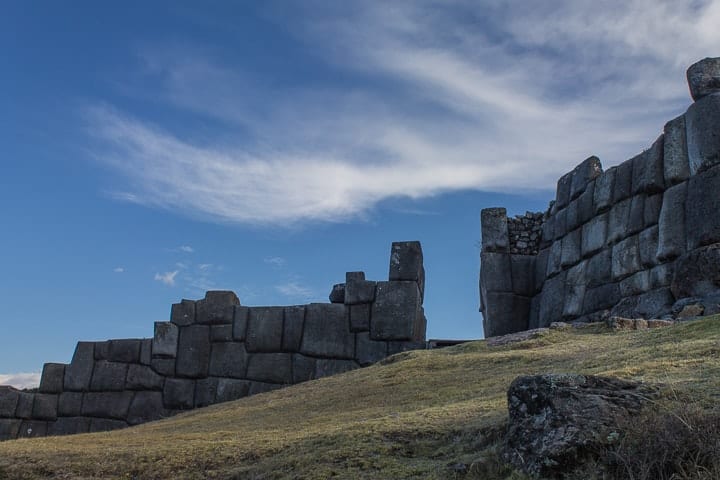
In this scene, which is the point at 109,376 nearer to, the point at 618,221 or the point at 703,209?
the point at 618,221

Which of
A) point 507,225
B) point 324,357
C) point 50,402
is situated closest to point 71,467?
point 324,357

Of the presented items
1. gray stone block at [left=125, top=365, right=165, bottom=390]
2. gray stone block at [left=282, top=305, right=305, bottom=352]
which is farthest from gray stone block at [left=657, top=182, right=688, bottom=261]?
gray stone block at [left=125, top=365, right=165, bottom=390]

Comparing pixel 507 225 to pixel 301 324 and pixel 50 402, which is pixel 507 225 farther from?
pixel 50 402

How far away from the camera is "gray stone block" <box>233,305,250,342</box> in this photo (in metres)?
17.9

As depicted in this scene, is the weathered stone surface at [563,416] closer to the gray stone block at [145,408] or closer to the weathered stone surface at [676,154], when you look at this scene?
the weathered stone surface at [676,154]

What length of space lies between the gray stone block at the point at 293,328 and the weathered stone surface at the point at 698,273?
26.4 ft

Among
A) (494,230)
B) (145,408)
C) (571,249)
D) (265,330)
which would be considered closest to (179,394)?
(145,408)

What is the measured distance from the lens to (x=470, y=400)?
8883 millimetres

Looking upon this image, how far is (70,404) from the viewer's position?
19047mm

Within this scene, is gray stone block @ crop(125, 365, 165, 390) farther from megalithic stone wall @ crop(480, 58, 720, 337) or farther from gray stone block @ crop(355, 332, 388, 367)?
megalithic stone wall @ crop(480, 58, 720, 337)

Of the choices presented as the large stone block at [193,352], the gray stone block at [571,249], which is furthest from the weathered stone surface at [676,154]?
the large stone block at [193,352]

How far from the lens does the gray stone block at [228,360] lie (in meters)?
17.7

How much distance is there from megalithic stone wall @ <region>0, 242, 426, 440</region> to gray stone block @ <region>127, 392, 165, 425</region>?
0.08 feet

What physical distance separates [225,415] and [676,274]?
8.20 meters
